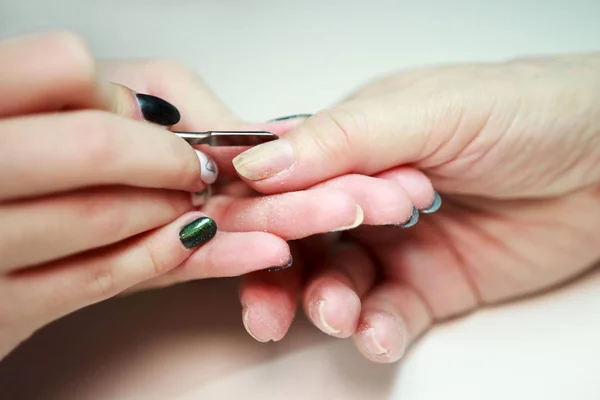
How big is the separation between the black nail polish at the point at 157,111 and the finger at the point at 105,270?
9cm

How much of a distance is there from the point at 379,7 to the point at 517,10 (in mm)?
264

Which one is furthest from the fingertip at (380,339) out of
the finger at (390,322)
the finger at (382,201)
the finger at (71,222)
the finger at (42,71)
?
the finger at (42,71)

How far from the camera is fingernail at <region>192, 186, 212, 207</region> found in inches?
20.8

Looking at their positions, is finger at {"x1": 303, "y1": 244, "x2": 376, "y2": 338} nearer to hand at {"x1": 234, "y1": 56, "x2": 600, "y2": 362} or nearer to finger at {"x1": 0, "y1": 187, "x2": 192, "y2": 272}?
hand at {"x1": 234, "y1": 56, "x2": 600, "y2": 362}

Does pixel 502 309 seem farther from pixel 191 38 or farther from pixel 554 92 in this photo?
pixel 191 38

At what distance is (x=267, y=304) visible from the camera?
1.63 ft

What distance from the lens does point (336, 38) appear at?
98 centimetres

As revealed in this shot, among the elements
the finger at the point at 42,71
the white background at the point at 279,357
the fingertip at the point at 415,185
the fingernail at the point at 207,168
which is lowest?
the white background at the point at 279,357

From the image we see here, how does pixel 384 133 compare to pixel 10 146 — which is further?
pixel 384 133

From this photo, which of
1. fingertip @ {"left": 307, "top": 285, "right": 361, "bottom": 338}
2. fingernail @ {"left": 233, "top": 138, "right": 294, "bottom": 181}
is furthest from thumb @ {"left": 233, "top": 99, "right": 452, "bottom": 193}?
fingertip @ {"left": 307, "top": 285, "right": 361, "bottom": 338}

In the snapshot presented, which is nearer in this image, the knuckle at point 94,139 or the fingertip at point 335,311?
the knuckle at point 94,139

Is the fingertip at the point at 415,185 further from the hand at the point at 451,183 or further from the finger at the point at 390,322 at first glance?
the finger at the point at 390,322

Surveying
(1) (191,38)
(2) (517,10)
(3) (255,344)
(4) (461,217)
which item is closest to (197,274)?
(3) (255,344)

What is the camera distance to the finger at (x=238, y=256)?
1.45 feet
